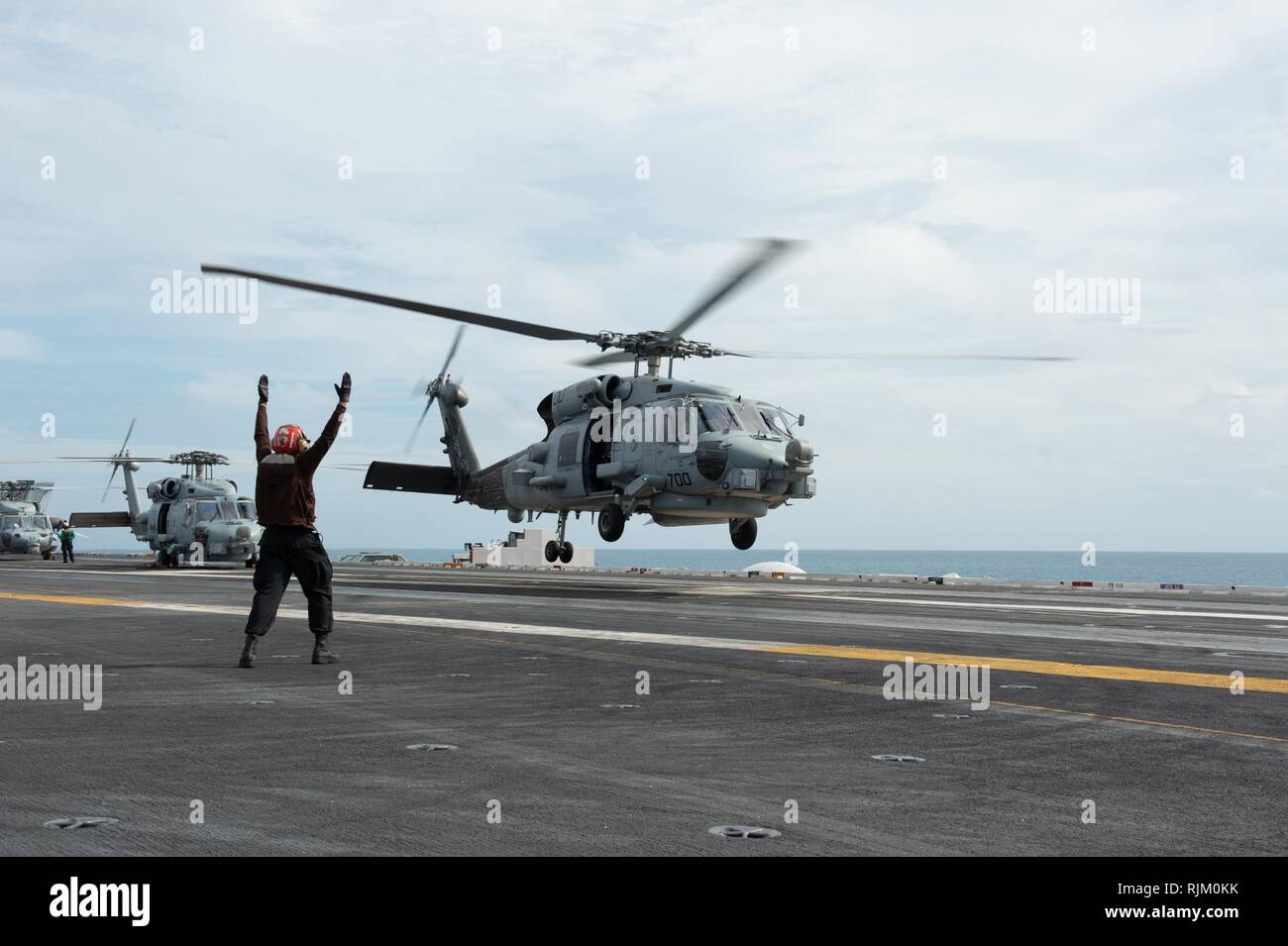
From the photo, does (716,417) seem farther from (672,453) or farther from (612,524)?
(612,524)

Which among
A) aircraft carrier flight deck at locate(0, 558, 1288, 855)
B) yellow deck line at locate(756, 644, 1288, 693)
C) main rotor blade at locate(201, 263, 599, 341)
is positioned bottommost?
yellow deck line at locate(756, 644, 1288, 693)

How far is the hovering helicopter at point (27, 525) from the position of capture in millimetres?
71000

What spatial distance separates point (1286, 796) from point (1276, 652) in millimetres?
8526

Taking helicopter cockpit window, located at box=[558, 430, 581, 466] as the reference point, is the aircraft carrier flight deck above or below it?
below

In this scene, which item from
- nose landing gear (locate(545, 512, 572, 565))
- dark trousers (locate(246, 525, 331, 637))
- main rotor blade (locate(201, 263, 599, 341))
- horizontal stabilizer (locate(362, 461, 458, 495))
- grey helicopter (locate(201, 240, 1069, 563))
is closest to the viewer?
dark trousers (locate(246, 525, 331, 637))

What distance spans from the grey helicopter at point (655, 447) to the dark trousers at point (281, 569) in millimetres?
11347

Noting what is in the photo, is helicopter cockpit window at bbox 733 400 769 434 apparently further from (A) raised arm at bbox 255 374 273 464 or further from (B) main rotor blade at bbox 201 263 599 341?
(A) raised arm at bbox 255 374 273 464

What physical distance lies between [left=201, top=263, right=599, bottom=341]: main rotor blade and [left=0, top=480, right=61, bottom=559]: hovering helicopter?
58.2 meters

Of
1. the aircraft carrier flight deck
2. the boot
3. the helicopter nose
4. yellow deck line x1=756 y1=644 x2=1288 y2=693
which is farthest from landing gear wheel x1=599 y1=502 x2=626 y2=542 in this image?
the boot

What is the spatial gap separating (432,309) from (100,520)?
175 ft

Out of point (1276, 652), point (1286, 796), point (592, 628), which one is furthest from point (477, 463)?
point (1286, 796)

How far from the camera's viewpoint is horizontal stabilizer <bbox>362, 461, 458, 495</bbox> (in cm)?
3550

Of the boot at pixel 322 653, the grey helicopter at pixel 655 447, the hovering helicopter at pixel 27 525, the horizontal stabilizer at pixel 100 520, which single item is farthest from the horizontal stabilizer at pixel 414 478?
the hovering helicopter at pixel 27 525
